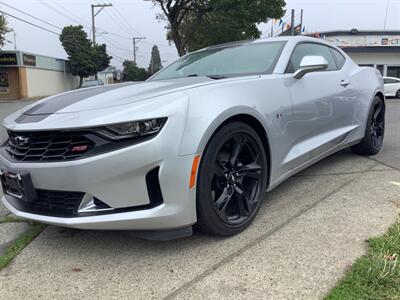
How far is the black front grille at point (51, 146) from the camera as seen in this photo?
2.34m

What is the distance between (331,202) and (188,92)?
→ 1655 mm

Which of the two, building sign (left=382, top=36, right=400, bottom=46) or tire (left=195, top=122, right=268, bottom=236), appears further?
building sign (left=382, top=36, right=400, bottom=46)

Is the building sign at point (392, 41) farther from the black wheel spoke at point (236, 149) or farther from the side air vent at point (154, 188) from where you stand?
the side air vent at point (154, 188)

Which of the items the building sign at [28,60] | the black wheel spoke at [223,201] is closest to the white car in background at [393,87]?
the black wheel spoke at [223,201]

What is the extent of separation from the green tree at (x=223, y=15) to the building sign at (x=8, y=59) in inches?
660

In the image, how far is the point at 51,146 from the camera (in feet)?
7.91

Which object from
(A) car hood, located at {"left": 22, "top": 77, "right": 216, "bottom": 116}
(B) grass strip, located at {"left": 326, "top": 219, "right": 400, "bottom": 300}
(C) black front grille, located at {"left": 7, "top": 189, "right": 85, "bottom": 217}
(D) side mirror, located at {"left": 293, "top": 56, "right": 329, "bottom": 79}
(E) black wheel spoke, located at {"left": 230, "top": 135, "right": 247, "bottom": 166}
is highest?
(D) side mirror, located at {"left": 293, "top": 56, "right": 329, "bottom": 79}

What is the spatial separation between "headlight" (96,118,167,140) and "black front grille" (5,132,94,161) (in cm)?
11

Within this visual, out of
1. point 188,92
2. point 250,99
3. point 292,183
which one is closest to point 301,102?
point 250,99

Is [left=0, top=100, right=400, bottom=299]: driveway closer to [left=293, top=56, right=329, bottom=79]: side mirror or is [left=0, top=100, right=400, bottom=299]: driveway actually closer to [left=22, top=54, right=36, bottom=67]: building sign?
[left=293, top=56, right=329, bottom=79]: side mirror

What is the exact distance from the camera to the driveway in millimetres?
2217

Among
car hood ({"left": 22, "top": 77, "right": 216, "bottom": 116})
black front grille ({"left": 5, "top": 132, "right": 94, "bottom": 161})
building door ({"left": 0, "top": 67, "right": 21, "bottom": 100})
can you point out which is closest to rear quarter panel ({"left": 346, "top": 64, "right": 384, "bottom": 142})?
car hood ({"left": 22, "top": 77, "right": 216, "bottom": 116})

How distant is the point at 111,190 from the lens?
7.65ft

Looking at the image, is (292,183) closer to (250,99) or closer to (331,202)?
(331,202)
